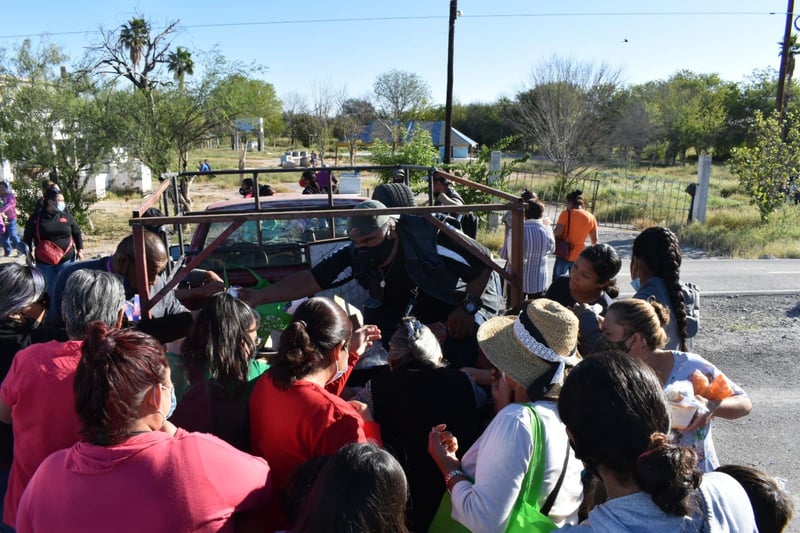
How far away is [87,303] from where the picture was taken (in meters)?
2.49

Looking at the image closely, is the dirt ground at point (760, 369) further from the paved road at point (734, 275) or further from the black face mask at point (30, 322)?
the black face mask at point (30, 322)

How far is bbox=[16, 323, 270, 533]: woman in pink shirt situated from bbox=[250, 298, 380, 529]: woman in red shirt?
32cm

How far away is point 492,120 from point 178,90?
41414 millimetres

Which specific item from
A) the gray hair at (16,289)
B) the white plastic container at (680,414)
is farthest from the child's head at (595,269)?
the gray hair at (16,289)

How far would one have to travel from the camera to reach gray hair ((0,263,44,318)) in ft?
8.68

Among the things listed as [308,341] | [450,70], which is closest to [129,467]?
[308,341]

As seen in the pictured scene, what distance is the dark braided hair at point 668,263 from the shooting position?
3.14m

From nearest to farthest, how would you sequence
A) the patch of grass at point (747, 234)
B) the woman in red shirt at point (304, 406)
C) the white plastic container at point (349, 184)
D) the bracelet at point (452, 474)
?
the bracelet at point (452, 474), the woman in red shirt at point (304, 406), the patch of grass at point (747, 234), the white plastic container at point (349, 184)

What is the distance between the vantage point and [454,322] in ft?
11.5

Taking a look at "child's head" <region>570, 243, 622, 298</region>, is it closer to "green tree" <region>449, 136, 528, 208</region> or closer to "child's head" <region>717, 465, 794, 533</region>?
"child's head" <region>717, 465, 794, 533</region>

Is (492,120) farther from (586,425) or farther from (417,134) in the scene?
(586,425)

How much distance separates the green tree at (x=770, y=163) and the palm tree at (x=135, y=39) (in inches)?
757

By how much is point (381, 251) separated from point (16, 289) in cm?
197

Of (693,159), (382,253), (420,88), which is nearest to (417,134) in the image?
(382,253)
